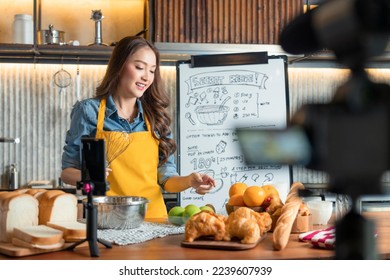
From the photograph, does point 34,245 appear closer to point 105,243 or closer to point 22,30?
point 105,243

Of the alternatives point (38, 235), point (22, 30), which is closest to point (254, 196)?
point (38, 235)

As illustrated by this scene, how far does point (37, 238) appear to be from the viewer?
1.41 m

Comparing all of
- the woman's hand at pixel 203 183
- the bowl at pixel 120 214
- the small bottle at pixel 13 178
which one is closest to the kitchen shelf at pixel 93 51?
the small bottle at pixel 13 178

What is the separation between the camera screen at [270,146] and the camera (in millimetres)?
442

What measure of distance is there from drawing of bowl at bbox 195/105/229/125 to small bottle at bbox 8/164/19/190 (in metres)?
1.44

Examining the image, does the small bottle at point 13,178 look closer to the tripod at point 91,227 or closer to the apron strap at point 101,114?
the apron strap at point 101,114

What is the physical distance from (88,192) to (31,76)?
2774mm

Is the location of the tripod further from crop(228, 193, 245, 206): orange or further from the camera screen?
the camera screen

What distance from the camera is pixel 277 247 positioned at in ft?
4.86

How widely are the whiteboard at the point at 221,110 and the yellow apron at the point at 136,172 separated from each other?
2.89ft

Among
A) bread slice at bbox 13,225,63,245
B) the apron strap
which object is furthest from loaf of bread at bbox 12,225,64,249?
the apron strap

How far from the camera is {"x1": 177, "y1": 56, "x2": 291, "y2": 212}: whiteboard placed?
333 centimetres
